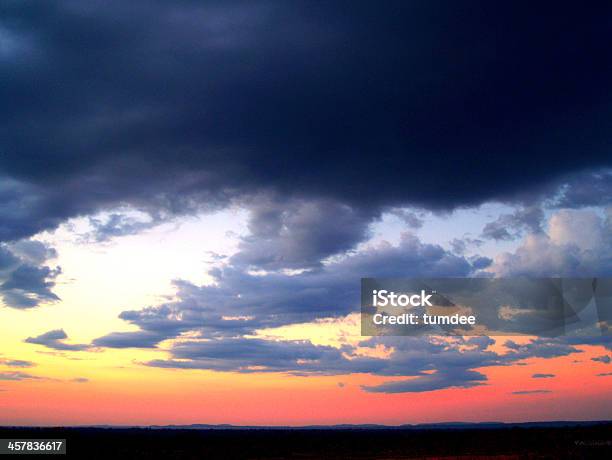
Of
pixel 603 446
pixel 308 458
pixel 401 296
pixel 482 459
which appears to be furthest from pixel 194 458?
pixel 603 446

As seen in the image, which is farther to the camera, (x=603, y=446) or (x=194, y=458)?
(x=194, y=458)

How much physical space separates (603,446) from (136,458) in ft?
168

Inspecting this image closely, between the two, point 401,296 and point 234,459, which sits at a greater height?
point 401,296

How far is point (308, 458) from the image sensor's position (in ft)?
241

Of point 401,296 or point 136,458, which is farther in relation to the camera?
point 136,458

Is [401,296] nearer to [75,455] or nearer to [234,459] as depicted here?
[234,459]

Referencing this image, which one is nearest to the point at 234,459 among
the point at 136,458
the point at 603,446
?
the point at 136,458

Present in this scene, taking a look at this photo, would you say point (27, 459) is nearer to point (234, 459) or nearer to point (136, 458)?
point (136, 458)

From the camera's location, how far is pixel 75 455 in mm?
79062

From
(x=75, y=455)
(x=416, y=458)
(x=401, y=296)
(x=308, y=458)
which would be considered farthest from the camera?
(x=75, y=455)

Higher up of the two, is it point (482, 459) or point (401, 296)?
point (401, 296)

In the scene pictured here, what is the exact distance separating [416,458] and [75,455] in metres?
41.3

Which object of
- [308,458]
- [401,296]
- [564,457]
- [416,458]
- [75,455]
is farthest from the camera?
[75,455]

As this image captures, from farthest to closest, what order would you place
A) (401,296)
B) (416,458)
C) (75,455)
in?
(75,455)
(416,458)
(401,296)
